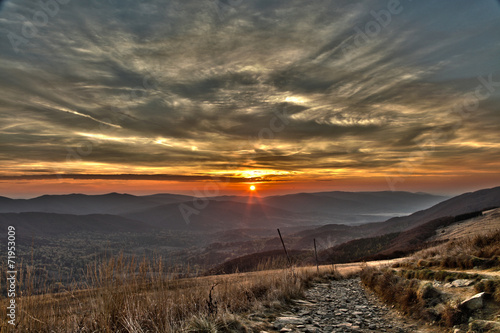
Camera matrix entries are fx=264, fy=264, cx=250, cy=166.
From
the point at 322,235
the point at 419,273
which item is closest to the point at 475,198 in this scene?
the point at 322,235

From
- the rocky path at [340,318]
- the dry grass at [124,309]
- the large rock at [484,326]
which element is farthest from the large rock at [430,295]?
the dry grass at [124,309]

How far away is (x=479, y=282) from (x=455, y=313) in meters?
1.60

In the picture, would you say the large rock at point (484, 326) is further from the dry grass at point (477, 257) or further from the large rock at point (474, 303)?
the dry grass at point (477, 257)

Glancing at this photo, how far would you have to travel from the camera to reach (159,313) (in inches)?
223

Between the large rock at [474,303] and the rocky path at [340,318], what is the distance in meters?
1.23

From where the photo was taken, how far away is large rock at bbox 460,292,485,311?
607cm

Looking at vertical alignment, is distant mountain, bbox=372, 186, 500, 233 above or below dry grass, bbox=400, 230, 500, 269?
below

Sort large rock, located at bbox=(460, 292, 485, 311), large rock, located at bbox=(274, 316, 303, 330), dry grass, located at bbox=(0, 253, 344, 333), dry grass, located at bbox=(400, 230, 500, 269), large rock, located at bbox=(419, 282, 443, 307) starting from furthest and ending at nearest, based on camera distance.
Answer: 1. dry grass, located at bbox=(400, 230, 500, 269)
2. large rock, located at bbox=(419, 282, 443, 307)
3. large rock, located at bbox=(274, 316, 303, 330)
4. large rock, located at bbox=(460, 292, 485, 311)
5. dry grass, located at bbox=(0, 253, 344, 333)

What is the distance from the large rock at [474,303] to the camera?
6070mm

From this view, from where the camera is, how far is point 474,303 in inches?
242

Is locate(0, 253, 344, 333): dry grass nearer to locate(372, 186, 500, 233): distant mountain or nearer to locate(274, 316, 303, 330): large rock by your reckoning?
locate(274, 316, 303, 330): large rock

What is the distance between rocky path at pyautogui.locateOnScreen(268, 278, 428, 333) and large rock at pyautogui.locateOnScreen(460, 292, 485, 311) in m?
1.23

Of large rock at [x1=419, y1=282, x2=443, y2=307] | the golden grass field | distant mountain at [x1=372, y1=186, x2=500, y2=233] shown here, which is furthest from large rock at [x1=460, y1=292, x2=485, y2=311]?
distant mountain at [x1=372, y1=186, x2=500, y2=233]

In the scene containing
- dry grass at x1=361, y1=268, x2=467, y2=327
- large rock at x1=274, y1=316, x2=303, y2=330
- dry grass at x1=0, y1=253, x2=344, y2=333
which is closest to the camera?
dry grass at x1=0, y1=253, x2=344, y2=333
